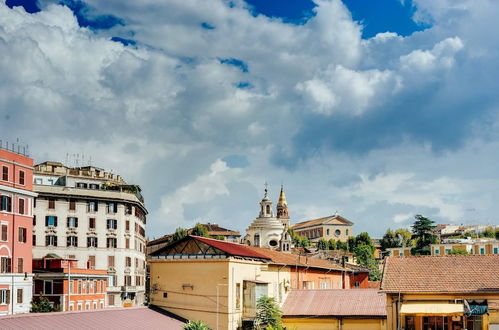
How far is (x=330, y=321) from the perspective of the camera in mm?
48438

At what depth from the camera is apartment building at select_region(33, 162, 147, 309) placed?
85.2 meters

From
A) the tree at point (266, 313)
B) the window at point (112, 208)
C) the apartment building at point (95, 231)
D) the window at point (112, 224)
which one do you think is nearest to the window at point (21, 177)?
the apartment building at point (95, 231)

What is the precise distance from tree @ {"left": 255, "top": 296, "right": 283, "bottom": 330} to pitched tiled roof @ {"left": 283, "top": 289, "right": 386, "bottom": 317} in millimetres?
3380

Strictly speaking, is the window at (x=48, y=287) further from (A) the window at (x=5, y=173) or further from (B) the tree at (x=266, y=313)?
(B) the tree at (x=266, y=313)

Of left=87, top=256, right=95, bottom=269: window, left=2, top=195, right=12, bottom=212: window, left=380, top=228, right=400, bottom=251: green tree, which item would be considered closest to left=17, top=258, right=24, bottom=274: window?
left=2, top=195, right=12, bottom=212: window

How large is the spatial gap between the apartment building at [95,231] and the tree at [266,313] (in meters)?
41.0

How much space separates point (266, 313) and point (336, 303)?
6.39m

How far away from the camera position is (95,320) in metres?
38.6

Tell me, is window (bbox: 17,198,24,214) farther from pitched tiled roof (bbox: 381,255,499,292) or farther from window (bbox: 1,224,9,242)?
pitched tiled roof (bbox: 381,255,499,292)

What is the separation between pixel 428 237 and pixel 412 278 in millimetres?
99436

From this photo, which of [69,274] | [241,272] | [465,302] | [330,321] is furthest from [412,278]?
[69,274]

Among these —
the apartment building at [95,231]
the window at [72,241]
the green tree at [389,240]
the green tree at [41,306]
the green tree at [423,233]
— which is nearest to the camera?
the green tree at [41,306]

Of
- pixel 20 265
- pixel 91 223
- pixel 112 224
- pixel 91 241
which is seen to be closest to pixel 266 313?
pixel 20 265

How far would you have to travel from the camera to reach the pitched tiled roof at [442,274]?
42.9m
